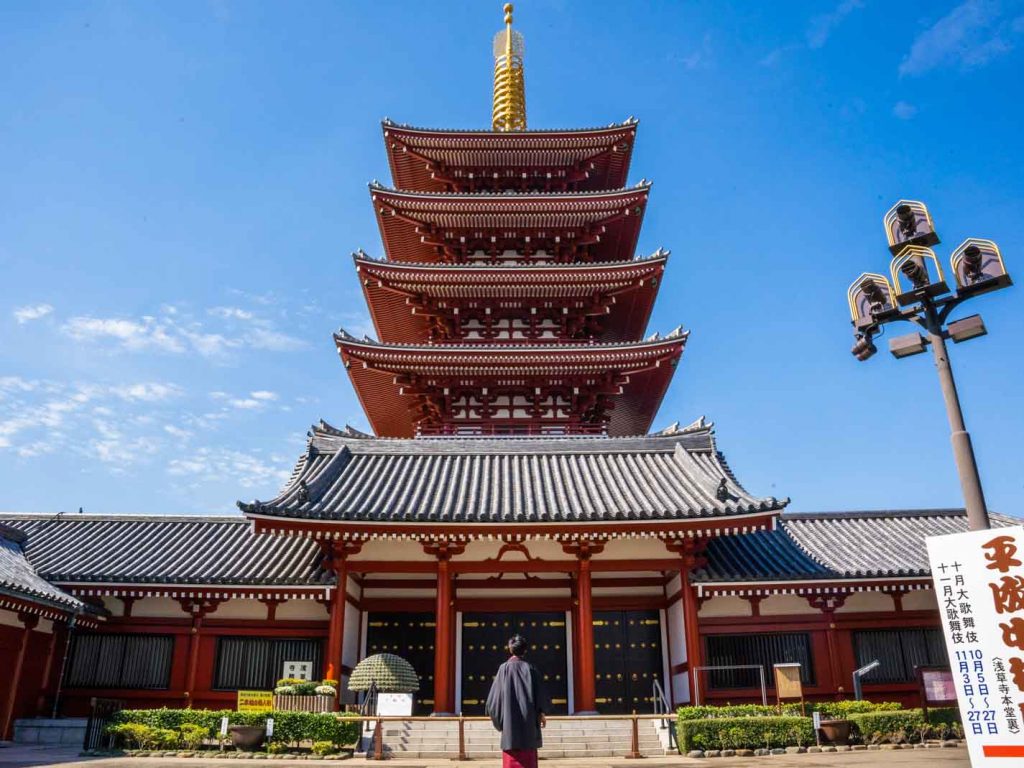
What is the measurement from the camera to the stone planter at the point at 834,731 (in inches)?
578

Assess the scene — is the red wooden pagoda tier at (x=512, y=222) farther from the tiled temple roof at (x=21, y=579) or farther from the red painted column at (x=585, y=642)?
the tiled temple roof at (x=21, y=579)

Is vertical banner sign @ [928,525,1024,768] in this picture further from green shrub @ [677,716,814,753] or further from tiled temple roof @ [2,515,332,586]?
tiled temple roof @ [2,515,332,586]

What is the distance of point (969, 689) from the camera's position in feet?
20.5

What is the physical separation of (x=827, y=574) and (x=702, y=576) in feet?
10.1

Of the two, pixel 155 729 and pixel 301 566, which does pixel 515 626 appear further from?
pixel 155 729

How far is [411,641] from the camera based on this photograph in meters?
18.9

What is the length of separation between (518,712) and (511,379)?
16739mm

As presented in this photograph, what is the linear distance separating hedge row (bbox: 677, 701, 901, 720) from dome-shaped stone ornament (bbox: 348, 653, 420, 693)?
5.61 meters

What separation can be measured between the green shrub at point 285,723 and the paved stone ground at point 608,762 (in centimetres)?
77

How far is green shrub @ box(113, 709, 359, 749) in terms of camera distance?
46.5 ft

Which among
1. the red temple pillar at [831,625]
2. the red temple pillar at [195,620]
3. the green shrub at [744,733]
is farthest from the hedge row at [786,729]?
the red temple pillar at [195,620]

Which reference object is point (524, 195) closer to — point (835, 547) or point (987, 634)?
point (835, 547)

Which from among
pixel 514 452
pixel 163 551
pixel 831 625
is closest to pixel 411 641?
pixel 514 452

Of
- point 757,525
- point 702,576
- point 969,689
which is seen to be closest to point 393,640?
point 702,576
